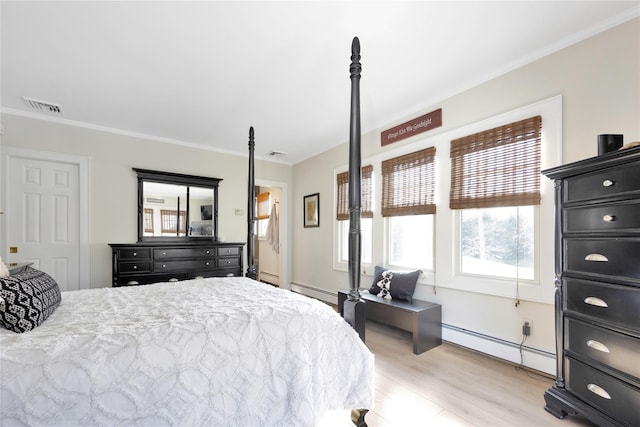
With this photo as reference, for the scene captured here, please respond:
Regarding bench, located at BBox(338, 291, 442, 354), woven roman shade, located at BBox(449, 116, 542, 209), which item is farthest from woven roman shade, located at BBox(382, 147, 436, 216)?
bench, located at BBox(338, 291, 442, 354)

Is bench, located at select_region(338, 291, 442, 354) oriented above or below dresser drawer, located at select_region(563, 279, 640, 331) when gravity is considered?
below

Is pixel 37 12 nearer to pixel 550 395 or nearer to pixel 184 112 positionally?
pixel 184 112

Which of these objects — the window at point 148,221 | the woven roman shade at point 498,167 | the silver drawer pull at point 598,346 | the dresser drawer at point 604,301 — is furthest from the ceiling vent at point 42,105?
the silver drawer pull at point 598,346

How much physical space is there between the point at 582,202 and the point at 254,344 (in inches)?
79.6

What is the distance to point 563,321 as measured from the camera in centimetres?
182

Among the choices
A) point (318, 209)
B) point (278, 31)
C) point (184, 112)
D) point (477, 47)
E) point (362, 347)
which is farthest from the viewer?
point (318, 209)

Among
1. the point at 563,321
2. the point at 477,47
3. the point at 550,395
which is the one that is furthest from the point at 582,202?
the point at 477,47

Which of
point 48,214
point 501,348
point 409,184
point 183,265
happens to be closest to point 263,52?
point 409,184

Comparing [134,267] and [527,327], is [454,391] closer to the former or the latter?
[527,327]

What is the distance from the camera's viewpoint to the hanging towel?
20.2ft

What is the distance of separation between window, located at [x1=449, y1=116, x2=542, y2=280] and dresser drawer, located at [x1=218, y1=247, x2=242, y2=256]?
10.4 ft

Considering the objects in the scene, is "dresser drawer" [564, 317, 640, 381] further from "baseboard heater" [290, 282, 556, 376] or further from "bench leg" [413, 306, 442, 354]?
"bench leg" [413, 306, 442, 354]

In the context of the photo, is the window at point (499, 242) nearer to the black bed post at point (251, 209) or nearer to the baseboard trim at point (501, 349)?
the baseboard trim at point (501, 349)

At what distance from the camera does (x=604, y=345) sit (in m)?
1.58
